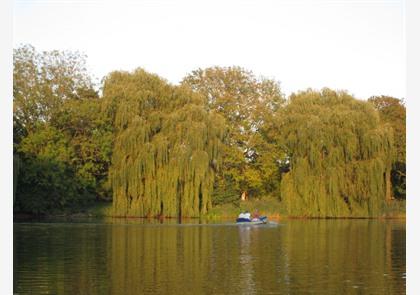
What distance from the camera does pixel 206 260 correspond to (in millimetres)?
24703

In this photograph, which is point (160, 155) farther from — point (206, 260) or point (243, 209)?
point (206, 260)

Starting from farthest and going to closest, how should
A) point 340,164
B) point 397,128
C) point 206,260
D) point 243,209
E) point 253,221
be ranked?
point 397,128 < point 243,209 < point 340,164 < point 253,221 < point 206,260

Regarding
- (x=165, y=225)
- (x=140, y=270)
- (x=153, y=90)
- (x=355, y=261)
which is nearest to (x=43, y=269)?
(x=140, y=270)

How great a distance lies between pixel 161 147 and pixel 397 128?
1887 cm

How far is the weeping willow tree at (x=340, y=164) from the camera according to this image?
47.5 metres

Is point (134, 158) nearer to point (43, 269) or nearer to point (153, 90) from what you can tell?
point (153, 90)

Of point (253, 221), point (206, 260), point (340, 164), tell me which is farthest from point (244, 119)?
point (206, 260)

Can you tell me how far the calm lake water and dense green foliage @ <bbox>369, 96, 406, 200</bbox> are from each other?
16275mm

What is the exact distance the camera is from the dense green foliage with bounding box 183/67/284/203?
54.1 metres

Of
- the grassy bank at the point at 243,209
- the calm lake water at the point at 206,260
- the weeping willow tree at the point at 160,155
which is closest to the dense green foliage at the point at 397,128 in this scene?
the grassy bank at the point at 243,209

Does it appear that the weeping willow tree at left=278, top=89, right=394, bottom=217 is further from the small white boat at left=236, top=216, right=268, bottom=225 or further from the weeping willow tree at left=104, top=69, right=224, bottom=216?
the weeping willow tree at left=104, top=69, right=224, bottom=216

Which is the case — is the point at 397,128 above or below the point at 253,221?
above

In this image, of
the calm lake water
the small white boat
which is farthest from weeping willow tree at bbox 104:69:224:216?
the calm lake water

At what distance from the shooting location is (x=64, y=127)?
51219 mm
